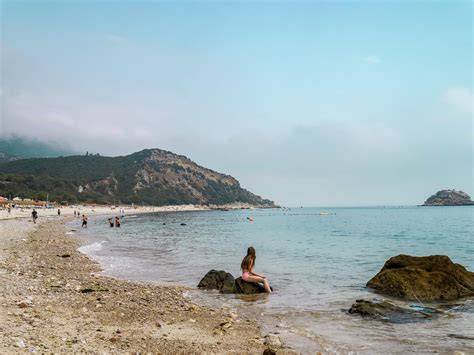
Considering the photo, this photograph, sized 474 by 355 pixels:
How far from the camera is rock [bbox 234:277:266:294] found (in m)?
15.5

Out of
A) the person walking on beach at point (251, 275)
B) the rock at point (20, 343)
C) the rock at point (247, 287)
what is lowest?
the rock at point (247, 287)

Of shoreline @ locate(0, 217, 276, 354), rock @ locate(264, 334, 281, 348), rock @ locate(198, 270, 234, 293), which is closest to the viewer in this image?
shoreline @ locate(0, 217, 276, 354)

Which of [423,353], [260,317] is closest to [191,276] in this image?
[260,317]

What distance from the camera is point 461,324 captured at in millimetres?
11055

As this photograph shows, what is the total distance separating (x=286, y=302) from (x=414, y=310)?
4166mm

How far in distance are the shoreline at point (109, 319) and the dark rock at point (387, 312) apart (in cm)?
350

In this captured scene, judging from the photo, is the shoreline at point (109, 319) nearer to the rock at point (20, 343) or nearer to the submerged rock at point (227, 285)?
the rock at point (20, 343)

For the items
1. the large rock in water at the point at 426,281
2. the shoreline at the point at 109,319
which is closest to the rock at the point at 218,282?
the shoreline at the point at 109,319

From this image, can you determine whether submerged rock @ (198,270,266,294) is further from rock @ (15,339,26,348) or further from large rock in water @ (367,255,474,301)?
rock @ (15,339,26,348)

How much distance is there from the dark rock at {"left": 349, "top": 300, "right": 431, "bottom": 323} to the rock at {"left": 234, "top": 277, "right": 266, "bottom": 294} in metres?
4.20

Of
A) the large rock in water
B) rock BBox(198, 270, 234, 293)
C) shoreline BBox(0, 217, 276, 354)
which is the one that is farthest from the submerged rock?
the large rock in water

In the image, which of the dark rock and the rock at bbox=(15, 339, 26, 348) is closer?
the rock at bbox=(15, 339, 26, 348)

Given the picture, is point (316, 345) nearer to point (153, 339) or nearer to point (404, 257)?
point (153, 339)

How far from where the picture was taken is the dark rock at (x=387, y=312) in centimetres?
1165
